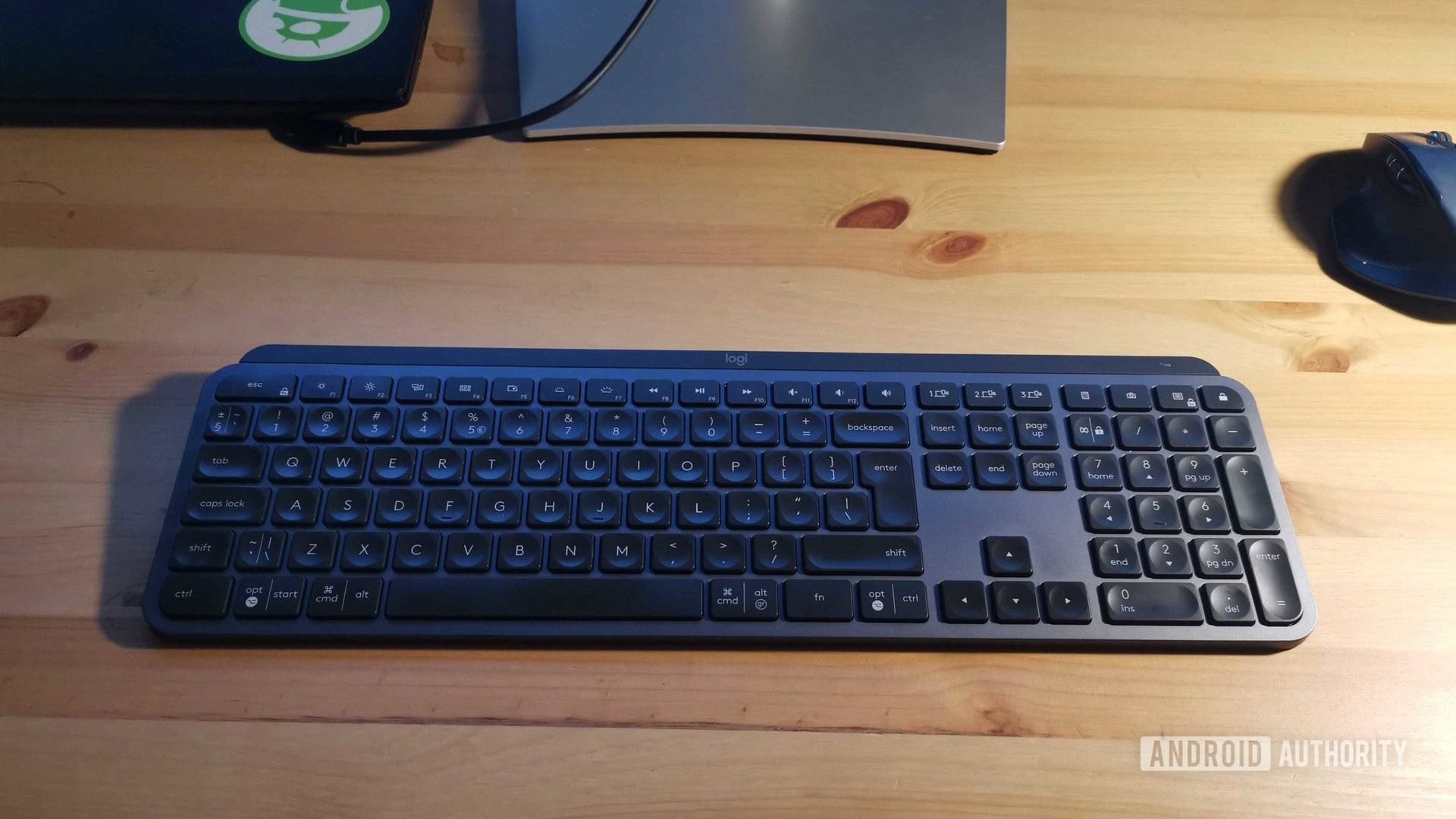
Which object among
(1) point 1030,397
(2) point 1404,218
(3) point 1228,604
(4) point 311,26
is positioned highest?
(4) point 311,26

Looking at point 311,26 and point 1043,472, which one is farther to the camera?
point 311,26

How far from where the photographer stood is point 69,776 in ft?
1.13

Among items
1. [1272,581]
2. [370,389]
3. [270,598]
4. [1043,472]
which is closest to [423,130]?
[370,389]

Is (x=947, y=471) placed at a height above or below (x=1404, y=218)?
below

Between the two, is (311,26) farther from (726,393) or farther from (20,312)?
(726,393)

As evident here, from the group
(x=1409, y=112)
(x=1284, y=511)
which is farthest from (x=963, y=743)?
(x=1409, y=112)

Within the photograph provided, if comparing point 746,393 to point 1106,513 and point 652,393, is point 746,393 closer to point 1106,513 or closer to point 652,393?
point 652,393

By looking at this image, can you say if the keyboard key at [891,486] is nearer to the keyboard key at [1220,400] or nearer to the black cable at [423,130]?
the keyboard key at [1220,400]

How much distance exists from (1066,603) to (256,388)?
39cm

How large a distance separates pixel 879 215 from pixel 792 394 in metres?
0.15

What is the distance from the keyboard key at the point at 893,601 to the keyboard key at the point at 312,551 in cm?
23

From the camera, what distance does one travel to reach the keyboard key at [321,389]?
411 millimetres

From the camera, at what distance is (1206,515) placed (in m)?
0.39

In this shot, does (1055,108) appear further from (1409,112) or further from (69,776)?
(69,776)
